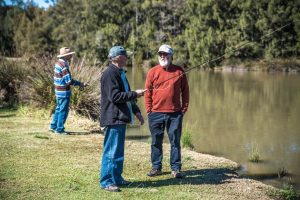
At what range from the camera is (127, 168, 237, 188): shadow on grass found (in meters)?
6.95

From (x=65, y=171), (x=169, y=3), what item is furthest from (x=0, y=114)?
(x=169, y=3)

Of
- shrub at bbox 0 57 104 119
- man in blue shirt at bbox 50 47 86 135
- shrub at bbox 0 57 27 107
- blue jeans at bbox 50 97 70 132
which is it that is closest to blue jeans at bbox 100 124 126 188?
man in blue shirt at bbox 50 47 86 135

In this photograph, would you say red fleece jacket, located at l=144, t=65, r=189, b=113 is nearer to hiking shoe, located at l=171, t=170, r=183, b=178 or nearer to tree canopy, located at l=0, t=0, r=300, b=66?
hiking shoe, located at l=171, t=170, r=183, b=178

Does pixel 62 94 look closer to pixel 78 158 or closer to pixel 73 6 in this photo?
pixel 78 158

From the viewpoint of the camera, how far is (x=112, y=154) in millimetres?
6418

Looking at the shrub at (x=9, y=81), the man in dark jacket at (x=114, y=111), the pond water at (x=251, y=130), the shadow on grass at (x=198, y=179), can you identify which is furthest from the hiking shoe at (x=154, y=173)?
the shrub at (x=9, y=81)

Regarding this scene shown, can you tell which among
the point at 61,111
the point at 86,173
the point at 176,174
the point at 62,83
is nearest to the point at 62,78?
the point at 62,83

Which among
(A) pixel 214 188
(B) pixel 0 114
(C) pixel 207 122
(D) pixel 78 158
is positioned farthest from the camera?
(C) pixel 207 122

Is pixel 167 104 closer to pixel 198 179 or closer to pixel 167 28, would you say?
pixel 198 179

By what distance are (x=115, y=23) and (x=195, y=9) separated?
47.8 ft

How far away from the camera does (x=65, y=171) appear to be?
7.43 m

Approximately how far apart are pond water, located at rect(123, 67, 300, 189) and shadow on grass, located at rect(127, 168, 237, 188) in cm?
131

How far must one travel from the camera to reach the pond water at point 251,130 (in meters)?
10.4

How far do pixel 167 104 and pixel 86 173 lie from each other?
1705 millimetres
